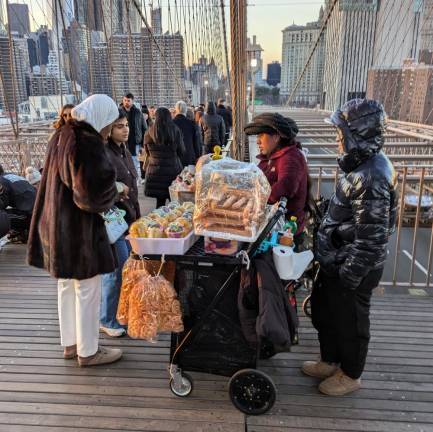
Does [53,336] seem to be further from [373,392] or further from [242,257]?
[373,392]

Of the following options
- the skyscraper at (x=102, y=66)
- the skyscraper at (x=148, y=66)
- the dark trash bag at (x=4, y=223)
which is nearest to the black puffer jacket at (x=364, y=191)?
the dark trash bag at (x=4, y=223)

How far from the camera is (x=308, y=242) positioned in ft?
8.24

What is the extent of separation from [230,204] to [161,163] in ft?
8.47

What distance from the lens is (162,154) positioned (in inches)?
161

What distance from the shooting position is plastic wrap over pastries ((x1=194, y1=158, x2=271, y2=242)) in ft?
5.33

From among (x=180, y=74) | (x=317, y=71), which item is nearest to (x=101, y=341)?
(x=180, y=74)

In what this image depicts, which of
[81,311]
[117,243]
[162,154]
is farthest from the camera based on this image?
[162,154]

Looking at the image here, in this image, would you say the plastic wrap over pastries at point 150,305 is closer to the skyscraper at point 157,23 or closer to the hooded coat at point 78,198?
the hooded coat at point 78,198

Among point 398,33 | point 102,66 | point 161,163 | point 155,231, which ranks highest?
point 398,33

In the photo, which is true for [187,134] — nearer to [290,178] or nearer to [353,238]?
[290,178]

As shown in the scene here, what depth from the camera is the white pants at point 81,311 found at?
82.7 inches

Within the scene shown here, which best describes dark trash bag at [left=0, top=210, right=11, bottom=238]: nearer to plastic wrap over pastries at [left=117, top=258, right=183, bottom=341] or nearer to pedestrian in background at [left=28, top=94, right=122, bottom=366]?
pedestrian in background at [left=28, top=94, right=122, bottom=366]

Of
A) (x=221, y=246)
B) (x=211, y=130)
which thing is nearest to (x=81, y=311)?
(x=221, y=246)

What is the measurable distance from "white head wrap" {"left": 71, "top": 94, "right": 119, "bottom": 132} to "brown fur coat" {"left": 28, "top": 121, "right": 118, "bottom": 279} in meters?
0.04
